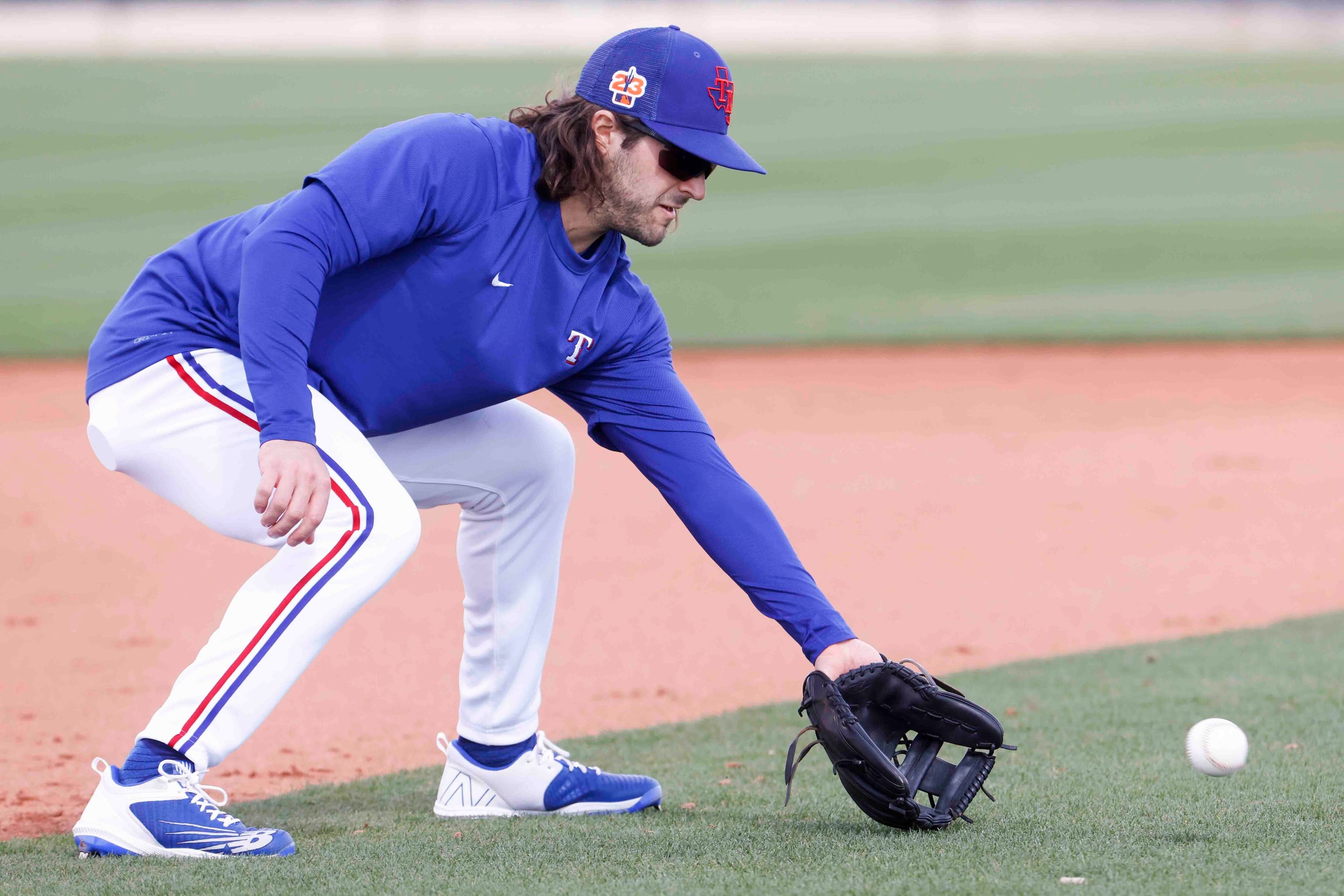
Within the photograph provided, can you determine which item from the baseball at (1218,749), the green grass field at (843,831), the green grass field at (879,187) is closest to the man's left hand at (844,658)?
the green grass field at (843,831)

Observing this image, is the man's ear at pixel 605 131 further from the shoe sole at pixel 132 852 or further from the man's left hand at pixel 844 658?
the shoe sole at pixel 132 852

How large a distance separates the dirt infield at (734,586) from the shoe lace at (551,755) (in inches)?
33.0

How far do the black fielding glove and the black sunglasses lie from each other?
1.04m

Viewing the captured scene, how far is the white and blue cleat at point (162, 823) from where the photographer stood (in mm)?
2812

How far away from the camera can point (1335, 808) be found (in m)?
3.08

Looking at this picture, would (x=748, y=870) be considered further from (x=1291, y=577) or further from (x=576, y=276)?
(x=1291, y=577)

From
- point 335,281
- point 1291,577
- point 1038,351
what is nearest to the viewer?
point 335,281

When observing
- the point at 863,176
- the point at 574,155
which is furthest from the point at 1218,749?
the point at 863,176

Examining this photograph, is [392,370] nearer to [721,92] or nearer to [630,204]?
[630,204]

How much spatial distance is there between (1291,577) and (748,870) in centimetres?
454

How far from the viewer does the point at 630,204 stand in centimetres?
295

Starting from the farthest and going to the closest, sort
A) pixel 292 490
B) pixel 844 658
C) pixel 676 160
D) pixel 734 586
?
1. pixel 734 586
2. pixel 844 658
3. pixel 676 160
4. pixel 292 490

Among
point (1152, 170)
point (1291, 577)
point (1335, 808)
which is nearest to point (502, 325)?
point (1335, 808)

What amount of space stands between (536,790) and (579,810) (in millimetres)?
110
